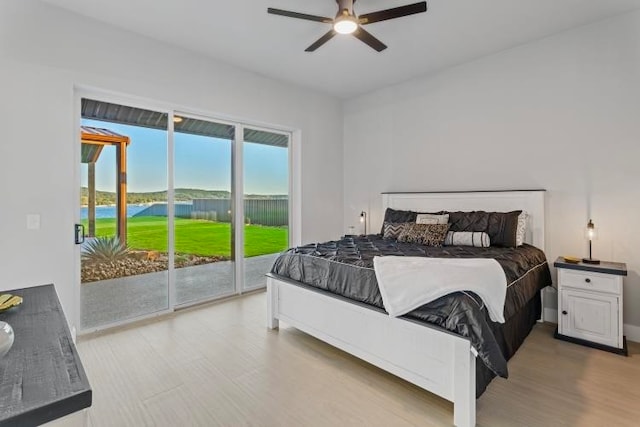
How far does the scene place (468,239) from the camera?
3359 mm

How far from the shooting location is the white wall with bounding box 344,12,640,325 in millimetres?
2920

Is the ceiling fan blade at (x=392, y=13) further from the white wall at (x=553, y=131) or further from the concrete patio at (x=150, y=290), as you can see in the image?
the concrete patio at (x=150, y=290)

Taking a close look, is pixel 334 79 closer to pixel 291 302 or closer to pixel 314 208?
pixel 314 208

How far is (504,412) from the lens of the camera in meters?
1.89

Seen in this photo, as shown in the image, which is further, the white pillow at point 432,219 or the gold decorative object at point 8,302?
the white pillow at point 432,219

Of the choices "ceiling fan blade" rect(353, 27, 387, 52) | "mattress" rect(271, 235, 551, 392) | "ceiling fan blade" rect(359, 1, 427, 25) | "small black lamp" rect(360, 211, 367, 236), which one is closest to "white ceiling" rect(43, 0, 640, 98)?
"ceiling fan blade" rect(353, 27, 387, 52)

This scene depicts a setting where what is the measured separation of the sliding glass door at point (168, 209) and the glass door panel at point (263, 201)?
0.6 inches

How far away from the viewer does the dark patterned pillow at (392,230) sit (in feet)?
12.4

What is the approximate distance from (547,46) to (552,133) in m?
0.92

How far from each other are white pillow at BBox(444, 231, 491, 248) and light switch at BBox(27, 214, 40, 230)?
390 centimetres

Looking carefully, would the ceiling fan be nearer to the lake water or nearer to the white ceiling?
the white ceiling

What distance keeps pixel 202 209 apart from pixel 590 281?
13.3 feet

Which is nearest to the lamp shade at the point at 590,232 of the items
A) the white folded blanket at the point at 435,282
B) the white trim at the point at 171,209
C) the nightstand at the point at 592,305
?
the nightstand at the point at 592,305

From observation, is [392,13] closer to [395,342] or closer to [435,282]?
[435,282]
